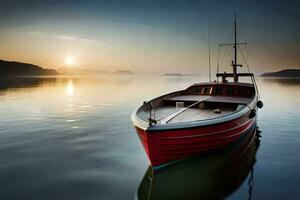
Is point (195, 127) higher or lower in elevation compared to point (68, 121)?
higher

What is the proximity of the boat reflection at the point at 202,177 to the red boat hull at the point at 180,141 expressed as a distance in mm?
547

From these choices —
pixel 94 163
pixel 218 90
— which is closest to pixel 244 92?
pixel 218 90

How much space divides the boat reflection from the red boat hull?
1.79ft

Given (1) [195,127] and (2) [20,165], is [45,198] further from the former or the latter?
(1) [195,127]

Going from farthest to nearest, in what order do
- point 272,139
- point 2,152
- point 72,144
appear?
1. point 272,139
2. point 72,144
3. point 2,152

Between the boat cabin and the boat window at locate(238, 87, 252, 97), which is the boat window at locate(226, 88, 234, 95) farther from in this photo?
the boat window at locate(238, 87, 252, 97)

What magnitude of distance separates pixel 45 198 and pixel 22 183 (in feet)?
5.22

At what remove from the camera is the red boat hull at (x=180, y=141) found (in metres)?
9.32

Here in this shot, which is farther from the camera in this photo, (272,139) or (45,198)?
(272,139)

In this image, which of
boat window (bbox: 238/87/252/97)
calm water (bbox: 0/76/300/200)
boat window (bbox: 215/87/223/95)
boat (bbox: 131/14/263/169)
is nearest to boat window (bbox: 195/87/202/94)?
boat window (bbox: 215/87/223/95)

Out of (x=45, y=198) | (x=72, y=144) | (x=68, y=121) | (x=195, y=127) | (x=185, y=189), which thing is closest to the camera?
(x=45, y=198)

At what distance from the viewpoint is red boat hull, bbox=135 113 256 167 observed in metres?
9.32

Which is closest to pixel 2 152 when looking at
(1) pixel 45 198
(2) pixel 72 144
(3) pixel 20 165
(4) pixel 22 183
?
(3) pixel 20 165

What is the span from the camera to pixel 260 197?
8.41 meters
